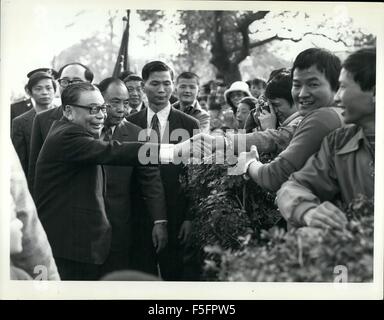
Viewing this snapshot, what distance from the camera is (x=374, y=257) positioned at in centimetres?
645

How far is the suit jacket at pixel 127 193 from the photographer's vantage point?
6410mm

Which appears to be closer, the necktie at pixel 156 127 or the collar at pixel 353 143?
the collar at pixel 353 143

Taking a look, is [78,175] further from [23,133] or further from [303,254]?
[303,254]

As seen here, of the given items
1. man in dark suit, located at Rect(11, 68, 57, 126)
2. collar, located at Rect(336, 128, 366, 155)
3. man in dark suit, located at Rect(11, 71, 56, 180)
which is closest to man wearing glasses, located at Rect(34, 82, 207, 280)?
man in dark suit, located at Rect(11, 71, 56, 180)

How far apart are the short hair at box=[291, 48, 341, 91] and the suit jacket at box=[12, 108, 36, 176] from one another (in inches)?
73.1

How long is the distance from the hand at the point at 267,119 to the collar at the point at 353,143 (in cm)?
50

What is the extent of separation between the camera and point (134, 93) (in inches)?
253

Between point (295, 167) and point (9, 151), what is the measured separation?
1.98m

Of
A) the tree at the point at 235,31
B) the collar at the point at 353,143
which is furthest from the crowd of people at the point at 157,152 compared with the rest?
the tree at the point at 235,31

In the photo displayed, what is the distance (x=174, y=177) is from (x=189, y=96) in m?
0.57

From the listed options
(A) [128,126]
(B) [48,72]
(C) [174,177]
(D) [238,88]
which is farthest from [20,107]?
(D) [238,88]

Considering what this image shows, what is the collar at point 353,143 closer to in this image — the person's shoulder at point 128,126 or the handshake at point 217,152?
the handshake at point 217,152
